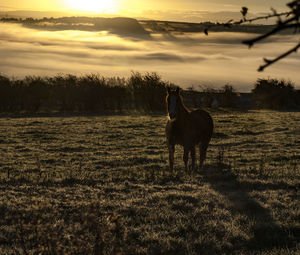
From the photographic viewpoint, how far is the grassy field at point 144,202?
5965mm

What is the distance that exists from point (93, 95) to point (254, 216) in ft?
120

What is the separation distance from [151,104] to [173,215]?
35.6m

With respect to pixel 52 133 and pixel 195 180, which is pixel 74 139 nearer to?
pixel 52 133

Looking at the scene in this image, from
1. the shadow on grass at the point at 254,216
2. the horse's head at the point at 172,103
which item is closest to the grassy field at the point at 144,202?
the shadow on grass at the point at 254,216

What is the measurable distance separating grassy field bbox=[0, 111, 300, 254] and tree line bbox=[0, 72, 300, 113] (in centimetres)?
2426

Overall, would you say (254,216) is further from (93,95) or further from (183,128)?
(93,95)

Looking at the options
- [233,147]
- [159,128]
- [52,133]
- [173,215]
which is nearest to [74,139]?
[52,133]

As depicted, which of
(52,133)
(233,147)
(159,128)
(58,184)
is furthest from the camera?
(159,128)

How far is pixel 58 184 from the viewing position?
10.1m

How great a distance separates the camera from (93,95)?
140 ft

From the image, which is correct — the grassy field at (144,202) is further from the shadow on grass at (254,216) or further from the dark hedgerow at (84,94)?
the dark hedgerow at (84,94)

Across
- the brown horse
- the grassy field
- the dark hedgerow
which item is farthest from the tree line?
the brown horse

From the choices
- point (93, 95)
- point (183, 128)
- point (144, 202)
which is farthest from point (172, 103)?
point (93, 95)

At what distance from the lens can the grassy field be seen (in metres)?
5.96
